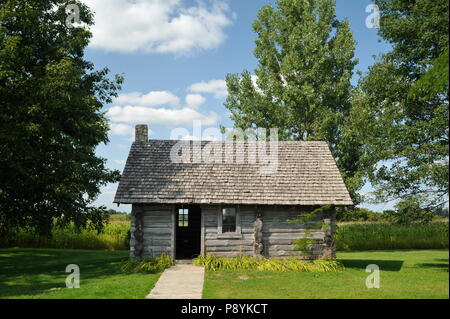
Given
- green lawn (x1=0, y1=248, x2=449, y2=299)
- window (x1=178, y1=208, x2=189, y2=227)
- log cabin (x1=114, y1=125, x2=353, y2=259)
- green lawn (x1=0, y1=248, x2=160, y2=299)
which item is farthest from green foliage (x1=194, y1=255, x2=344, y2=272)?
window (x1=178, y1=208, x2=189, y2=227)

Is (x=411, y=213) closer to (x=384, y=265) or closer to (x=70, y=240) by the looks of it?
(x=384, y=265)

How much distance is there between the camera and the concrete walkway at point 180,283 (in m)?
11.8

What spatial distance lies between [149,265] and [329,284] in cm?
722

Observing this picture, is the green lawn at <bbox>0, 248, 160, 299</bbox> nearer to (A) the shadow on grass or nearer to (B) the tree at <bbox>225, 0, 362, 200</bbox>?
(A) the shadow on grass

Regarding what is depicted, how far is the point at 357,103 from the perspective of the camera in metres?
30.0

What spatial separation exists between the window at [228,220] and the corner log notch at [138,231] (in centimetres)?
371

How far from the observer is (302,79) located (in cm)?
3112

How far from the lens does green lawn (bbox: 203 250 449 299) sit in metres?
12.2

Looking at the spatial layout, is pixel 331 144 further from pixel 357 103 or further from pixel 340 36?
pixel 340 36

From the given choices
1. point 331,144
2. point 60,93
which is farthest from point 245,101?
point 60,93

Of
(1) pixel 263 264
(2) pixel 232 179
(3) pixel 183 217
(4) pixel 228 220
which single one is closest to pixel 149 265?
(4) pixel 228 220

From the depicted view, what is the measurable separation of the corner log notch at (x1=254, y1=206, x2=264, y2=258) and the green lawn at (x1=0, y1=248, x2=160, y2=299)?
4.77m
